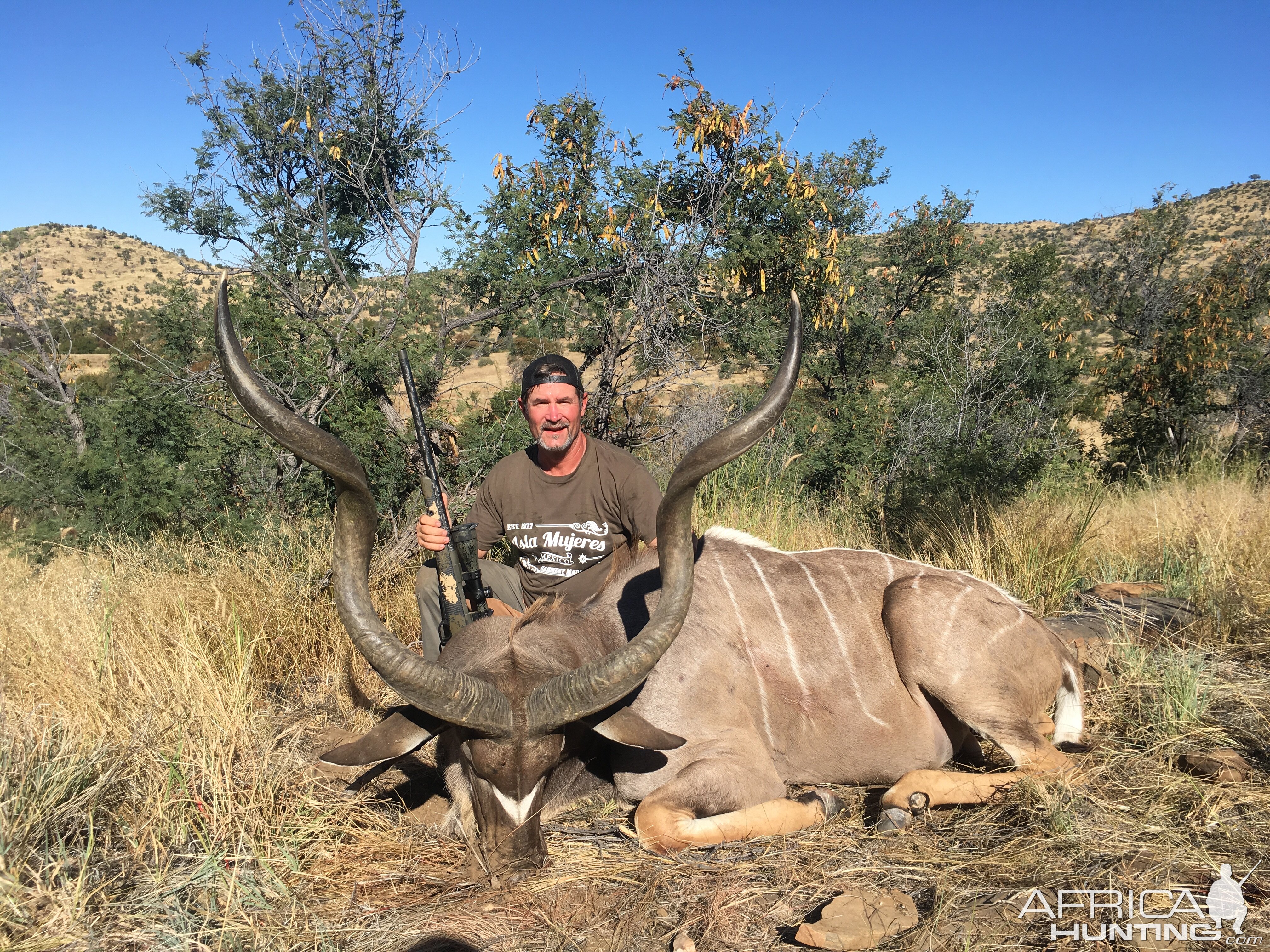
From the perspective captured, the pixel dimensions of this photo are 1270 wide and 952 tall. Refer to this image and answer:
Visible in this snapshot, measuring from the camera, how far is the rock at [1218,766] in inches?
136

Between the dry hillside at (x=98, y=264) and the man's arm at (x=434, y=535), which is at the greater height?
the dry hillside at (x=98, y=264)

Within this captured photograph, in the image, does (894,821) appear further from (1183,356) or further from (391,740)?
(1183,356)

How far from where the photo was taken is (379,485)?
20.9ft

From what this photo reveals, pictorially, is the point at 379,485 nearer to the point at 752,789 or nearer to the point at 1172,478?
the point at 752,789

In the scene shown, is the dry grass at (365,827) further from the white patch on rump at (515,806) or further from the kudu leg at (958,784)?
the white patch on rump at (515,806)

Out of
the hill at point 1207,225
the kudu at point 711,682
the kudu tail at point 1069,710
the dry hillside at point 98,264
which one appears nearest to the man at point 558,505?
the kudu at point 711,682

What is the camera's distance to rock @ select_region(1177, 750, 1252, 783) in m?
3.46

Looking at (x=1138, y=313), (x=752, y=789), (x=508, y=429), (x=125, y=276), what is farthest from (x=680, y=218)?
(x=125, y=276)

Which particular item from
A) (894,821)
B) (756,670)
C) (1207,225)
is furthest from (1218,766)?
(1207,225)

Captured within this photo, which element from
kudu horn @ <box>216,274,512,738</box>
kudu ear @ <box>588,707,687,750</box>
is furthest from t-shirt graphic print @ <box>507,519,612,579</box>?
kudu horn @ <box>216,274,512,738</box>

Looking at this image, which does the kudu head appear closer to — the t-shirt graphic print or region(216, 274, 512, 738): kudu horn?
region(216, 274, 512, 738): kudu horn

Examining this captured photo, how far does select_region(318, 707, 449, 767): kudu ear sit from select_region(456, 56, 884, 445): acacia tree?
14.3ft

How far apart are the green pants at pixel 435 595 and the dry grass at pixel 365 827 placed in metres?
0.68

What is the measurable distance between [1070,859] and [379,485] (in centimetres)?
526
